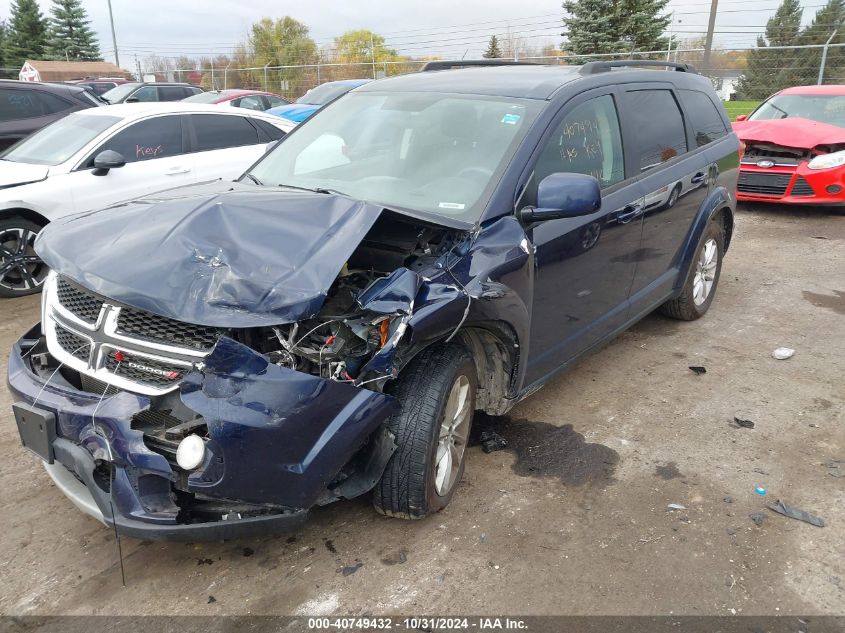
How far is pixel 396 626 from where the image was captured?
2562mm

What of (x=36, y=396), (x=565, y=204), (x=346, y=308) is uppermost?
(x=565, y=204)

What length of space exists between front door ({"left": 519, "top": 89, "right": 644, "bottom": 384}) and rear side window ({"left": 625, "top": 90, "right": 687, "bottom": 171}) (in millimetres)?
210

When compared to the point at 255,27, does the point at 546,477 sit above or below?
below

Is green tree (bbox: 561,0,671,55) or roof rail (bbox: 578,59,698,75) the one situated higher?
green tree (bbox: 561,0,671,55)

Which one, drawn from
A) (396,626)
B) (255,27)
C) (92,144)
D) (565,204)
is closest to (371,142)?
(565,204)

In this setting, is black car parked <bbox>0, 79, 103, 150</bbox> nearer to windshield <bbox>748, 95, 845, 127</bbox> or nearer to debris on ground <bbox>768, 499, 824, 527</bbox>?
debris on ground <bbox>768, 499, 824, 527</bbox>

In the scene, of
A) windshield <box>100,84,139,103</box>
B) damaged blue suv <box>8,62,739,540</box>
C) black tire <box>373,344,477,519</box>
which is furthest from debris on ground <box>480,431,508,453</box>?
windshield <box>100,84,139,103</box>

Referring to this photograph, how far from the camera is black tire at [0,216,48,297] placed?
20.0ft

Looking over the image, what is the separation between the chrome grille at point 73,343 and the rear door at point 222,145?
459cm

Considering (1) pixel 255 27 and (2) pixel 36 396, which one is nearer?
(2) pixel 36 396

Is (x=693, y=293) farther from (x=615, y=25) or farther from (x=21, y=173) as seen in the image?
(x=615, y=25)

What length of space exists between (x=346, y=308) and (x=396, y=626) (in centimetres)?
119

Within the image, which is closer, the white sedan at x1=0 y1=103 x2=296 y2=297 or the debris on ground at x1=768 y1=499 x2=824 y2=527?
the debris on ground at x1=768 y1=499 x2=824 y2=527

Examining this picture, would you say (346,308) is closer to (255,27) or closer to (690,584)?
(690,584)
